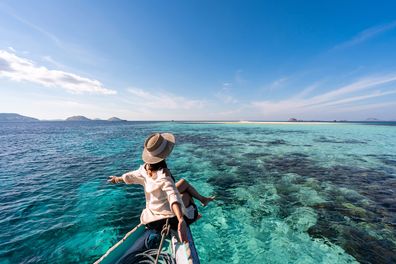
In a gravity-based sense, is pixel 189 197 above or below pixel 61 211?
above

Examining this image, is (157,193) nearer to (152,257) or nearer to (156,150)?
(156,150)

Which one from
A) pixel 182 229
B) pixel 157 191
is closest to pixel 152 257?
pixel 182 229

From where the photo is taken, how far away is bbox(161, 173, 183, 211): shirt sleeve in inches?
131

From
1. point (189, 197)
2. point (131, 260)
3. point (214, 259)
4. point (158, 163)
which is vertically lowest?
point (214, 259)

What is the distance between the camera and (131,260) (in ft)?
13.0

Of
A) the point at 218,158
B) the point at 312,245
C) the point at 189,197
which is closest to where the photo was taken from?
the point at 189,197

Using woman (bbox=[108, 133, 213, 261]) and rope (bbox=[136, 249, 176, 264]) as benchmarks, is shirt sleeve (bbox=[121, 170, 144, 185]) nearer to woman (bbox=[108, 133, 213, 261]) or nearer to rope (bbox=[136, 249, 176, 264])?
woman (bbox=[108, 133, 213, 261])

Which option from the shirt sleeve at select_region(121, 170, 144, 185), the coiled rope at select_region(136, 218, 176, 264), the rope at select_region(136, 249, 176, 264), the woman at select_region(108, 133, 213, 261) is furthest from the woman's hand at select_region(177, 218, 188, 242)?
the shirt sleeve at select_region(121, 170, 144, 185)

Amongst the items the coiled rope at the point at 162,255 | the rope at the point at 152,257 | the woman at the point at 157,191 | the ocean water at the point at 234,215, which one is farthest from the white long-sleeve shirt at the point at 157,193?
the ocean water at the point at 234,215

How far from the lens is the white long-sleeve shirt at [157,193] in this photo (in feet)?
11.4

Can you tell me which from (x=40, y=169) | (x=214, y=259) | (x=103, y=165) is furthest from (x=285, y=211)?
(x=40, y=169)

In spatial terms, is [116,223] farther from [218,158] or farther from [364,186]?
[364,186]

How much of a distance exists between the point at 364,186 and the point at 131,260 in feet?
48.8

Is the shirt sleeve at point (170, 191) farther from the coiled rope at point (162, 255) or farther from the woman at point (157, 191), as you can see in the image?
the coiled rope at point (162, 255)
